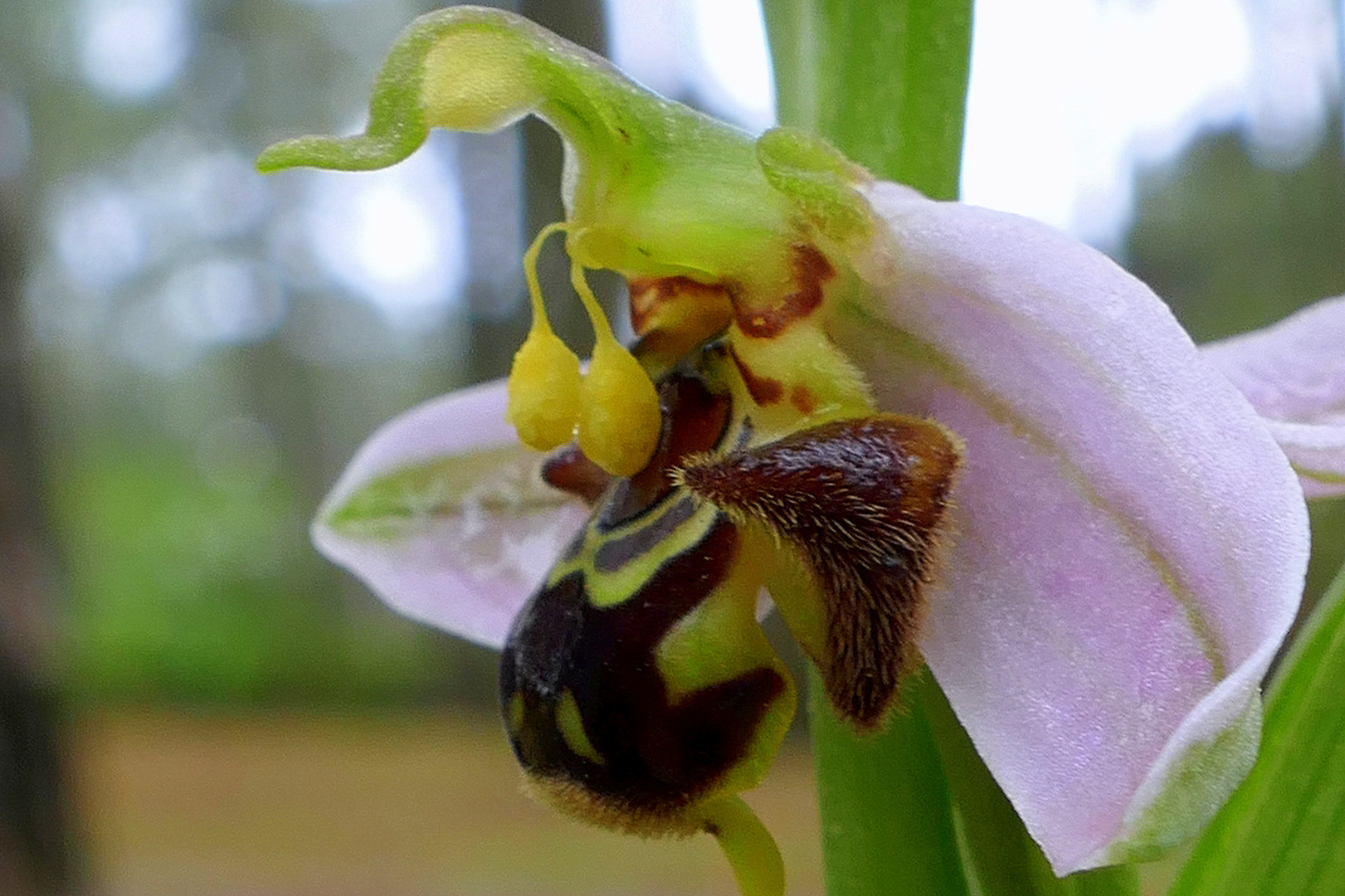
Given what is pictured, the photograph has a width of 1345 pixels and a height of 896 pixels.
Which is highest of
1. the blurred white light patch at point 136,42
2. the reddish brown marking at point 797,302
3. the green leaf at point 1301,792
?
the reddish brown marking at point 797,302

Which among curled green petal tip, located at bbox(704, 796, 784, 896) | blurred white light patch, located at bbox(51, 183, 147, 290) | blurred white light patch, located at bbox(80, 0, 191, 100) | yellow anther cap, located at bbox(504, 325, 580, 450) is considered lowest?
blurred white light patch, located at bbox(51, 183, 147, 290)

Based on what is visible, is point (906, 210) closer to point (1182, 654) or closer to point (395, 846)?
point (1182, 654)

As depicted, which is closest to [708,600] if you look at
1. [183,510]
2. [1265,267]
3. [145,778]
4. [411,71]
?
[411,71]

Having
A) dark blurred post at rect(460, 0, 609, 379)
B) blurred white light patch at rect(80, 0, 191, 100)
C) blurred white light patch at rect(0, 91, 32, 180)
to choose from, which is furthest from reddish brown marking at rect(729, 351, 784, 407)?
blurred white light patch at rect(80, 0, 191, 100)

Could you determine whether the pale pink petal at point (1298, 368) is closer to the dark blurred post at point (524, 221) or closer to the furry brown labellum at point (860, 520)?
the furry brown labellum at point (860, 520)

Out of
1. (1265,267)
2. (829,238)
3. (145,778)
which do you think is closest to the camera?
(829,238)

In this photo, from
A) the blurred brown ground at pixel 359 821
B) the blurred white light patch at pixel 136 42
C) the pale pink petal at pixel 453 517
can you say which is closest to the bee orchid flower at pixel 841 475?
the pale pink petal at pixel 453 517

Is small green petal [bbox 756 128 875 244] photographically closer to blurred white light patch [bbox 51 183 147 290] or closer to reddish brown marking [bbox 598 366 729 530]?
reddish brown marking [bbox 598 366 729 530]
